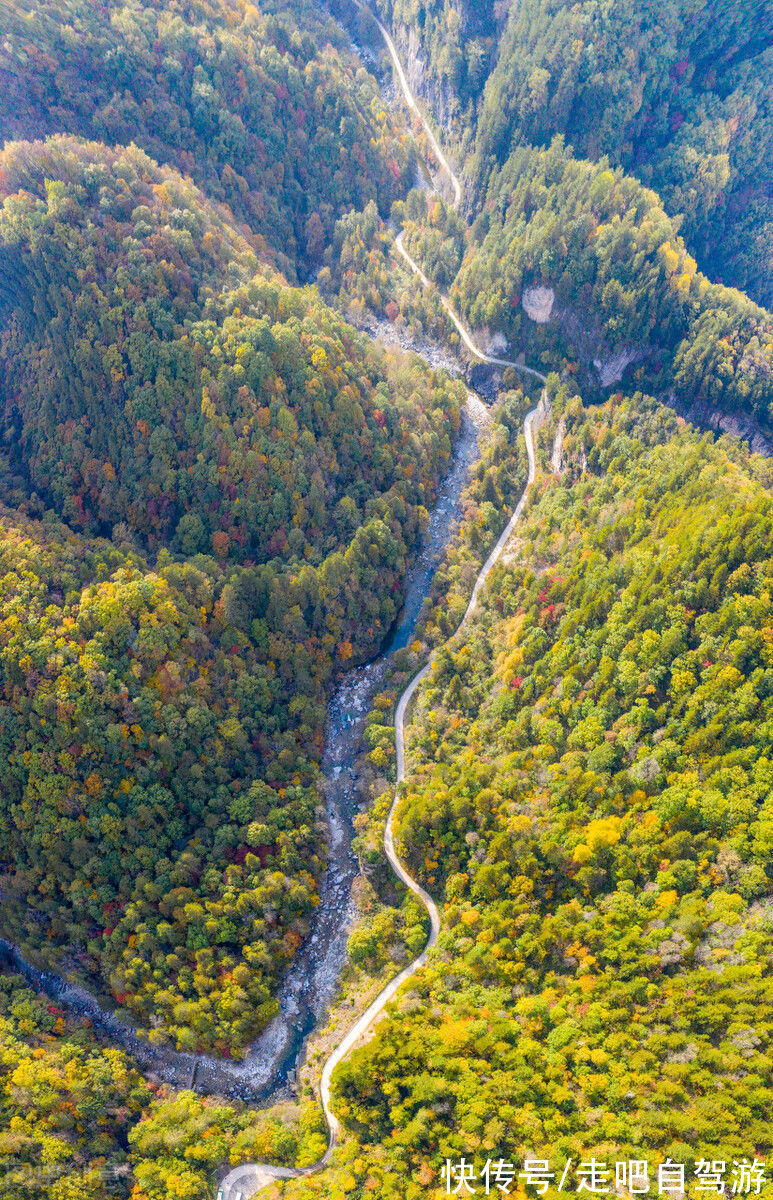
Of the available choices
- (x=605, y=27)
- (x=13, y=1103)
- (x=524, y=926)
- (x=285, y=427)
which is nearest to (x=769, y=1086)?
(x=524, y=926)

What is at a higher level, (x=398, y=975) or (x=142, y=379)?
(x=142, y=379)

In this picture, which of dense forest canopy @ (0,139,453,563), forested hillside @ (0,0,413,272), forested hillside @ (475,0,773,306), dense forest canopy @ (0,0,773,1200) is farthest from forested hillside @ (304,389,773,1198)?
forested hillside @ (0,0,413,272)

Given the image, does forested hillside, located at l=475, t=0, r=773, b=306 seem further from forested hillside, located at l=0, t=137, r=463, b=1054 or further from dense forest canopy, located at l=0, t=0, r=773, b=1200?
forested hillside, located at l=0, t=137, r=463, b=1054

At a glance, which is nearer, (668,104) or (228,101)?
(228,101)

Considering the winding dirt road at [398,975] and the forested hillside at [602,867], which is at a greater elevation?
the forested hillside at [602,867]

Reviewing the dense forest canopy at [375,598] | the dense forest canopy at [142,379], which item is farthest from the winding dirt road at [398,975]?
the dense forest canopy at [142,379]

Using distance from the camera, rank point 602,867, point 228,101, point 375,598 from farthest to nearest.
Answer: point 228,101
point 375,598
point 602,867

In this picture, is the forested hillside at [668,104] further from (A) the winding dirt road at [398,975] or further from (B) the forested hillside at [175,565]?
(B) the forested hillside at [175,565]

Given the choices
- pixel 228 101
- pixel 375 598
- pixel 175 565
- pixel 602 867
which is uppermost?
pixel 228 101

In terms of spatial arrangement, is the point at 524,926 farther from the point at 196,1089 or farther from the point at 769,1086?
the point at 196,1089

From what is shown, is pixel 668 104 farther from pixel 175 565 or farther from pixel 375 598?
pixel 175 565

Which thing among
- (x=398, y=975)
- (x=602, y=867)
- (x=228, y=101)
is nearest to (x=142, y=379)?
(x=228, y=101)

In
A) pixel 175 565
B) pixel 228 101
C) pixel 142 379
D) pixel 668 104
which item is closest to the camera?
pixel 175 565
